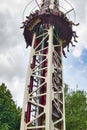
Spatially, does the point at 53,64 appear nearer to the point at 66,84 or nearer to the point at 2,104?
the point at 2,104

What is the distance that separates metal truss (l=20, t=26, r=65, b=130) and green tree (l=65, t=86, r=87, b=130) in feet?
31.5

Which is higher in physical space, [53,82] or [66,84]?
[66,84]

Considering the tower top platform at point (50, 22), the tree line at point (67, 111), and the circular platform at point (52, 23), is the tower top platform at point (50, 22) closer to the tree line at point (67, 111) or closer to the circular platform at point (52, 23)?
the circular platform at point (52, 23)

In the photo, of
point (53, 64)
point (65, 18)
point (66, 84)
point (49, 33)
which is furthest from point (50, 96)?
point (66, 84)

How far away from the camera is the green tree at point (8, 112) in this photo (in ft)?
98.1

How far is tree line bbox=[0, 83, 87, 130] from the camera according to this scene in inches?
1169

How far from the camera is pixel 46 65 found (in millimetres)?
20891

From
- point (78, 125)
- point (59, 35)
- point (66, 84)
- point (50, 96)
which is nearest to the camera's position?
point (50, 96)

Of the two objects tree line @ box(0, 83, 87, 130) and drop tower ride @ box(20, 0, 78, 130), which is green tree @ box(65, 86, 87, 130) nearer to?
tree line @ box(0, 83, 87, 130)

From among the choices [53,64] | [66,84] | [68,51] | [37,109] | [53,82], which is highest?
[66,84]

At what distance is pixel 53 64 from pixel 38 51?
4.66 feet

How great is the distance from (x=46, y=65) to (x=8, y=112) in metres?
11.3

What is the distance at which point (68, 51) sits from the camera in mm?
23875

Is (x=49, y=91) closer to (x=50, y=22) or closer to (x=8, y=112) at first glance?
(x=50, y=22)
